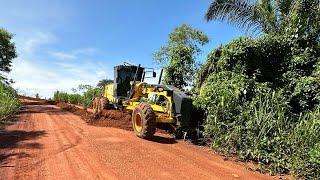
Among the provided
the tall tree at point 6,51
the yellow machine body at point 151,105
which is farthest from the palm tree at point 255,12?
the tall tree at point 6,51

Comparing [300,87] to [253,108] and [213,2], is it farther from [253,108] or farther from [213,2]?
[213,2]

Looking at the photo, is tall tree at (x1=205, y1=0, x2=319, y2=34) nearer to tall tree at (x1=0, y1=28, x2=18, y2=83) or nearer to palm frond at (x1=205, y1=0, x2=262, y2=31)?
palm frond at (x1=205, y1=0, x2=262, y2=31)

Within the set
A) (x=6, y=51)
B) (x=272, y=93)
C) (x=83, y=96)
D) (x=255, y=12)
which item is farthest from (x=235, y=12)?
(x=6, y=51)

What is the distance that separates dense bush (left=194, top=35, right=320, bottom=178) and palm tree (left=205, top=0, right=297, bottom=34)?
158cm

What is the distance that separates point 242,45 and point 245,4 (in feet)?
11.4

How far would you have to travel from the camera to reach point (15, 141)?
8.67 m

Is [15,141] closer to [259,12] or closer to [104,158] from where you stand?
[104,158]

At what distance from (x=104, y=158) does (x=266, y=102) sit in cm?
430

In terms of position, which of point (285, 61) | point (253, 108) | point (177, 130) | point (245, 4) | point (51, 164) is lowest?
point (51, 164)

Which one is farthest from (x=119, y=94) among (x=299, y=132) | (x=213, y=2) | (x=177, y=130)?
(x=299, y=132)

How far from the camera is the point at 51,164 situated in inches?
258

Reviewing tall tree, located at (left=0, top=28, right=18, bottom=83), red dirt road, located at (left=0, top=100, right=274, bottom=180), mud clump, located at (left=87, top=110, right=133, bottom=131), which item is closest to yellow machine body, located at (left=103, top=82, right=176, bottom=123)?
mud clump, located at (left=87, top=110, right=133, bottom=131)

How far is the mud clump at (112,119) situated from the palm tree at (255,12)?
5.18 m

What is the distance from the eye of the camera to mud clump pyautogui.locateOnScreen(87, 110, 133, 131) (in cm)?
1178
